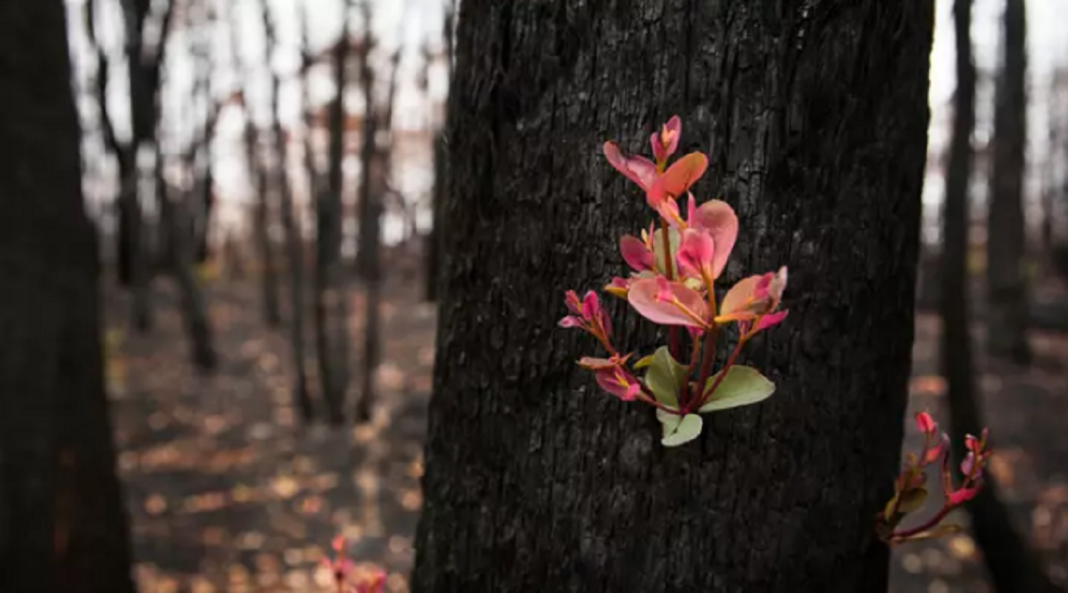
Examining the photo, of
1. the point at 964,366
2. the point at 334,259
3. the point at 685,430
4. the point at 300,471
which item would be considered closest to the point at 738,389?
the point at 685,430

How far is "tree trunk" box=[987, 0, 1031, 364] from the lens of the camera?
9.75 metres

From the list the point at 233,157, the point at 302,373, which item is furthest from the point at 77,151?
the point at 233,157

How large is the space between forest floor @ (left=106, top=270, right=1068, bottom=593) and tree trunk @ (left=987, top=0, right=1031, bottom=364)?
0.47 metres

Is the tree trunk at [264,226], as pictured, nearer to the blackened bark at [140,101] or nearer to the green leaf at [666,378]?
the blackened bark at [140,101]

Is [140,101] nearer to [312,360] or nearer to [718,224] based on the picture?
[312,360]

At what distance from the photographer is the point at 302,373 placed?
973cm

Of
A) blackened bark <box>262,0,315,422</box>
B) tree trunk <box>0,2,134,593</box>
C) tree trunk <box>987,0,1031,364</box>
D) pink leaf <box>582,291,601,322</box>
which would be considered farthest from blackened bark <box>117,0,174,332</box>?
pink leaf <box>582,291,601,322</box>

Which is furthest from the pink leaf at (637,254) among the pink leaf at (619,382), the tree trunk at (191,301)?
the tree trunk at (191,301)

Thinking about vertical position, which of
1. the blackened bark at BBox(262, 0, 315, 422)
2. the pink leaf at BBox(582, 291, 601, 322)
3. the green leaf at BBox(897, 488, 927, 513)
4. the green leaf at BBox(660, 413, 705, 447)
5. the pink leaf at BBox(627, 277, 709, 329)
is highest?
the pink leaf at BBox(627, 277, 709, 329)

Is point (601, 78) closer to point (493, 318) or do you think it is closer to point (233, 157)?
point (493, 318)

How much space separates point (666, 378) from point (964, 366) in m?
4.27

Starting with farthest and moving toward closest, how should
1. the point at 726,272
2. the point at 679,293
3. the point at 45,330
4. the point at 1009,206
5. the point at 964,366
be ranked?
the point at 1009,206, the point at 964,366, the point at 45,330, the point at 726,272, the point at 679,293

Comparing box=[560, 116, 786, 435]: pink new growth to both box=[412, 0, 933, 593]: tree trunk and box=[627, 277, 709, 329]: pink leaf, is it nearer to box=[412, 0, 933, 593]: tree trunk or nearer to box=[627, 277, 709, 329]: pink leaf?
box=[627, 277, 709, 329]: pink leaf

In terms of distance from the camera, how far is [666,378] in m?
0.87
